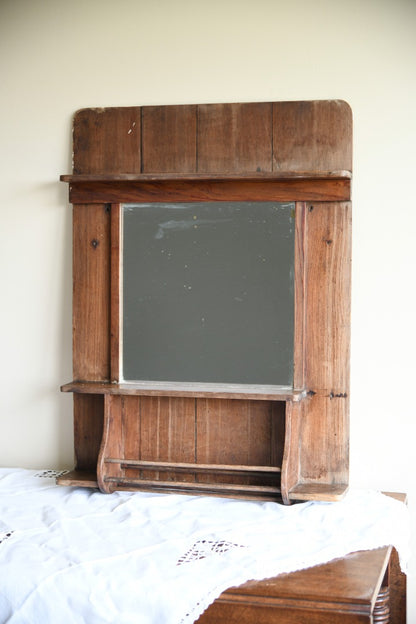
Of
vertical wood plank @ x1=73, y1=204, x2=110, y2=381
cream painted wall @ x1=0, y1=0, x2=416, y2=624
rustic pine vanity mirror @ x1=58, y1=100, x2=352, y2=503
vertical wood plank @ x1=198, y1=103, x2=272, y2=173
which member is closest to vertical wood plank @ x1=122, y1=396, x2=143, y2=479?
rustic pine vanity mirror @ x1=58, y1=100, x2=352, y2=503

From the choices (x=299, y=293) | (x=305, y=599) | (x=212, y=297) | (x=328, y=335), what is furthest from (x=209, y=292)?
(x=305, y=599)

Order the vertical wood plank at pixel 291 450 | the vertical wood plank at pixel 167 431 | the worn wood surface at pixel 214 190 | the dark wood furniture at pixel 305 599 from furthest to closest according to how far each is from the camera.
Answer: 1. the vertical wood plank at pixel 167 431
2. the worn wood surface at pixel 214 190
3. the vertical wood plank at pixel 291 450
4. the dark wood furniture at pixel 305 599

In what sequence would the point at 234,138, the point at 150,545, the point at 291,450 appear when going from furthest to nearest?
1. the point at 234,138
2. the point at 291,450
3. the point at 150,545

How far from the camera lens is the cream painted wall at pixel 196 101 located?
7.18 feet

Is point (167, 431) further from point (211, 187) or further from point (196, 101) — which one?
point (196, 101)

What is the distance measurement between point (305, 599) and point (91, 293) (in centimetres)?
115

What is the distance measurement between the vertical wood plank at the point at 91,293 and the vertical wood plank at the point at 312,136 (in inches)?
22.3

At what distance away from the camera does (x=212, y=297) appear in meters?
2.26

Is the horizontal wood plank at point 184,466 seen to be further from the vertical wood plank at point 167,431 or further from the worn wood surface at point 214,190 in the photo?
the worn wood surface at point 214,190

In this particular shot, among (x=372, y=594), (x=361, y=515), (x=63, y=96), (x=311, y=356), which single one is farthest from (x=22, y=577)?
(x=63, y=96)

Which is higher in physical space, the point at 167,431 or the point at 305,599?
the point at 167,431

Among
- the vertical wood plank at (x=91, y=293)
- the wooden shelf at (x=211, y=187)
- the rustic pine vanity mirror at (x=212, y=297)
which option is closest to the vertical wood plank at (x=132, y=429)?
the rustic pine vanity mirror at (x=212, y=297)

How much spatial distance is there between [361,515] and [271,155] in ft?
3.38

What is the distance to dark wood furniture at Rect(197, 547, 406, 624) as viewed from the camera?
1.54 metres
